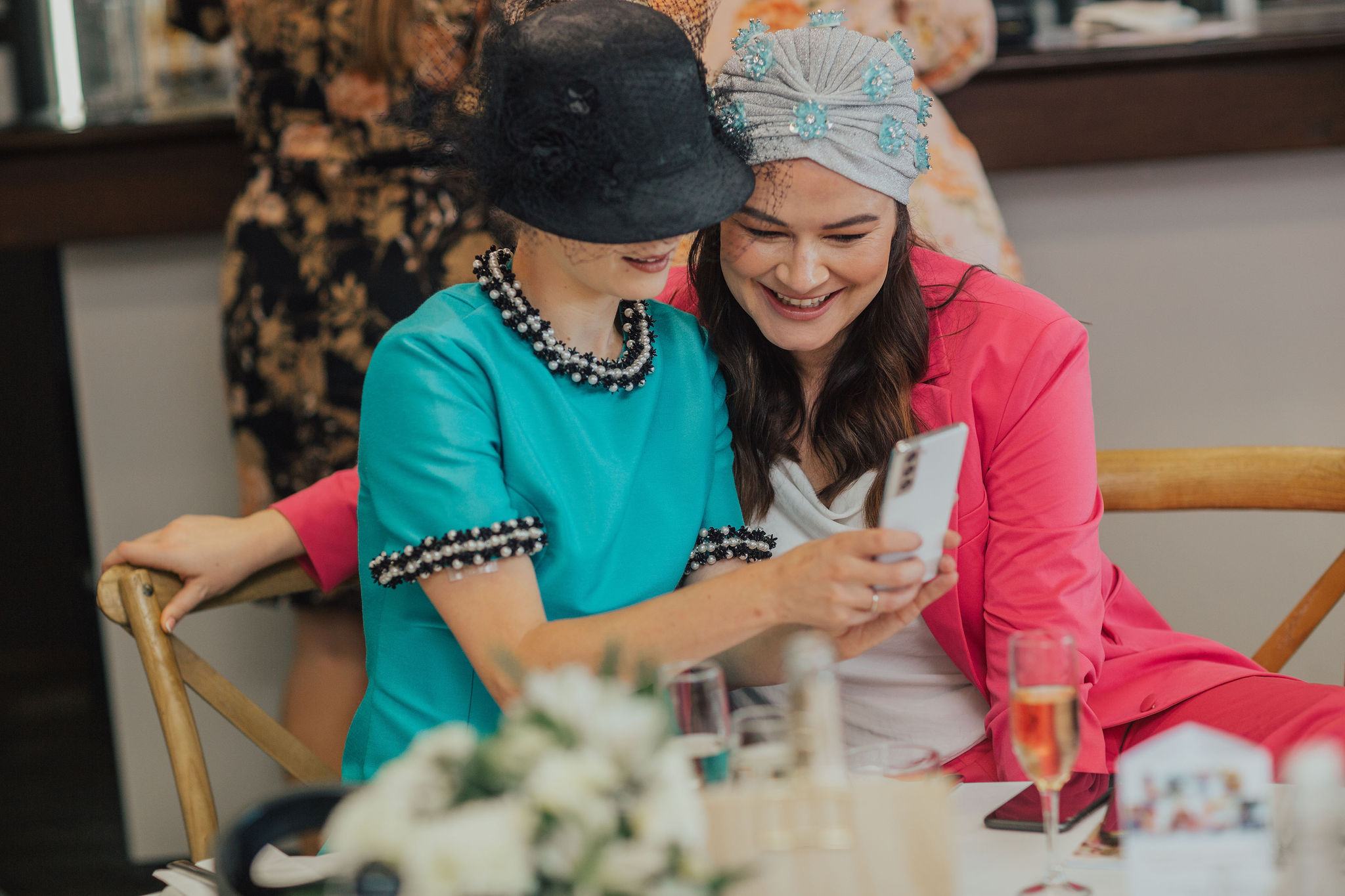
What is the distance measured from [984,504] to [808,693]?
824 mm

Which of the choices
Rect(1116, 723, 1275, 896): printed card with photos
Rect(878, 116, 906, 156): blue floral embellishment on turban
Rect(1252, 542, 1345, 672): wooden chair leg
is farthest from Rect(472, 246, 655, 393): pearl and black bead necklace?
Rect(1252, 542, 1345, 672): wooden chair leg

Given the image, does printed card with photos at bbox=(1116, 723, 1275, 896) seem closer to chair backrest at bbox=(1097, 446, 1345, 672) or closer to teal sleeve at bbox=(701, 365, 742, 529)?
teal sleeve at bbox=(701, 365, 742, 529)

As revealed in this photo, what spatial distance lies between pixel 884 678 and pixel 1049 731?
0.70 m

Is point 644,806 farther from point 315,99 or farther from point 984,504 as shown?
point 315,99

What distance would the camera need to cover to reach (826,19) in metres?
1.55

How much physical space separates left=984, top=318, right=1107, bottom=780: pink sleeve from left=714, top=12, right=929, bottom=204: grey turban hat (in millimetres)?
306

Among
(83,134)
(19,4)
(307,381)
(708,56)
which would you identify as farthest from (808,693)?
(19,4)

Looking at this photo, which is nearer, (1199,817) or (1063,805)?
(1199,817)

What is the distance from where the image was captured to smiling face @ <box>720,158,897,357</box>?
60.2 inches

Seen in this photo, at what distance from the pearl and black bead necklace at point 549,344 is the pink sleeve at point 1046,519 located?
1.52 feet

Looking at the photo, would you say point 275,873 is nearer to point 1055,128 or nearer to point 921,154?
point 921,154

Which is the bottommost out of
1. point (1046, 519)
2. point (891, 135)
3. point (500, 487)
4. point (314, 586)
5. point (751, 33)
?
point (314, 586)

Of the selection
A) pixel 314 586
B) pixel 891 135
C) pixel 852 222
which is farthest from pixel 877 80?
pixel 314 586

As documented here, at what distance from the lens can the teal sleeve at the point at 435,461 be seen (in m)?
1.32
